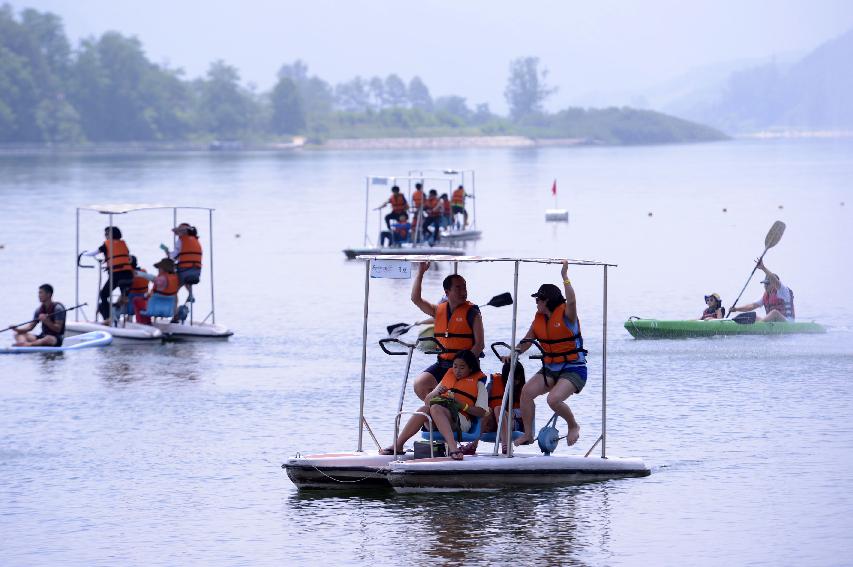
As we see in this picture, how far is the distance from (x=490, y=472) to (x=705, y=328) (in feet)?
46.8

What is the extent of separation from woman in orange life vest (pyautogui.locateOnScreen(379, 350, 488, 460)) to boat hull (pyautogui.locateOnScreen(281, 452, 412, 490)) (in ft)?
2.27

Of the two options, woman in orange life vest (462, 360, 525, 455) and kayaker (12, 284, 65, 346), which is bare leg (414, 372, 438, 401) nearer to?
woman in orange life vest (462, 360, 525, 455)

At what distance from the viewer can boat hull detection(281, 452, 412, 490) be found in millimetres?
18312

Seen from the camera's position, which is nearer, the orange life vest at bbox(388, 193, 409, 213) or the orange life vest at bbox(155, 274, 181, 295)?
the orange life vest at bbox(155, 274, 181, 295)

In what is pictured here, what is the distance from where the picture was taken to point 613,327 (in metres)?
34.8

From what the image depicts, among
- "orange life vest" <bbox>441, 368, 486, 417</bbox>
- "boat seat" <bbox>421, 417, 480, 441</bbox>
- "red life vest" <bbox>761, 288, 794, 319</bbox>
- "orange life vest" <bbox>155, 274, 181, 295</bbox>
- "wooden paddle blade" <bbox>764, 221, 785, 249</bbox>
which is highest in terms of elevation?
"wooden paddle blade" <bbox>764, 221, 785, 249</bbox>

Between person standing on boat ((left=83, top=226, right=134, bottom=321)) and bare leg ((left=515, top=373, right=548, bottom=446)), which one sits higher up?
person standing on boat ((left=83, top=226, right=134, bottom=321))

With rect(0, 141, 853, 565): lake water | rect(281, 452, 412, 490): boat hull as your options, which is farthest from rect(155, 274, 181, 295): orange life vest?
rect(281, 452, 412, 490): boat hull

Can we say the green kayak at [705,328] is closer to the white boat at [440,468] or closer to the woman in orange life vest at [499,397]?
the white boat at [440,468]

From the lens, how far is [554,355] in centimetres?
1830

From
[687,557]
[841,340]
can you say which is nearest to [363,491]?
[687,557]

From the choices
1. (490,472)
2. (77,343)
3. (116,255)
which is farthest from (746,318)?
(490,472)

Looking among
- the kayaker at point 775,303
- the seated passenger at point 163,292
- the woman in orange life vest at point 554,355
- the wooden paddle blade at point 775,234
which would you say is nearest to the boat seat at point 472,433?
the woman in orange life vest at point 554,355

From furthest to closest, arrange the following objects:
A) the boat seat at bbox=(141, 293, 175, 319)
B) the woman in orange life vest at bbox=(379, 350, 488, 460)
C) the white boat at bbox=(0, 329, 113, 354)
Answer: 1. the boat seat at bbox=(141, 293, 175, 319)
2. the white boat at bbox=(0, 329, 113, 354)
3. the woman in orange life vest at bbox=(379, 350, 488, 460)
